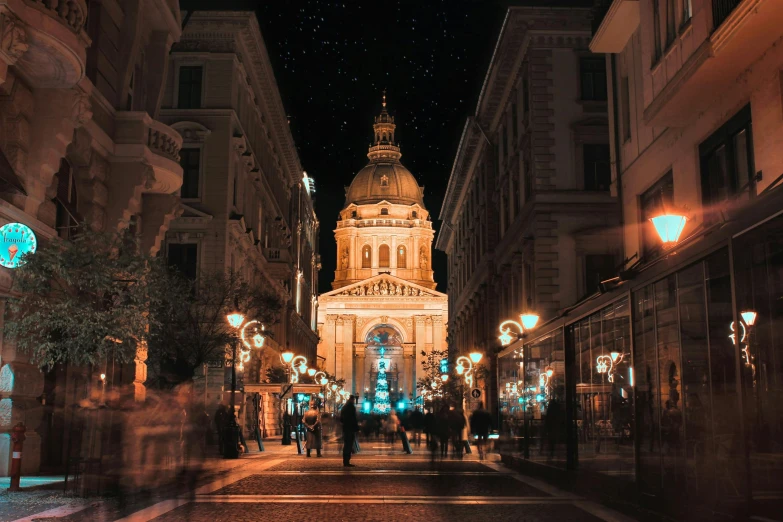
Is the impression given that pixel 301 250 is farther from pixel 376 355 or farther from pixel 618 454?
pixel 618 454

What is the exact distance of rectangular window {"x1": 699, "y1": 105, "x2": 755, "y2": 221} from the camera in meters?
16.9

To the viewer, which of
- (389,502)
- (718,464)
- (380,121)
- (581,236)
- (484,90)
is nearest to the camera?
(718,464)

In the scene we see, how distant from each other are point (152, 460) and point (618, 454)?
7.70 m

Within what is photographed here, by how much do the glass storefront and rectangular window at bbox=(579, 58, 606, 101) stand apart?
74.2 ft

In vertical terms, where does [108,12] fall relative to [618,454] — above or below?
above

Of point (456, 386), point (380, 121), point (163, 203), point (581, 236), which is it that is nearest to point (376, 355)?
point (380, 121)

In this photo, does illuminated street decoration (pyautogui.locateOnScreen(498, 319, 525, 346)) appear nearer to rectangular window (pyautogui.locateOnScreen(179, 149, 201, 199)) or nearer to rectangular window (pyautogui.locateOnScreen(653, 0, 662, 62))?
rectangular window (pyautogui.locateOnScreen(653, 0, 662, 62))

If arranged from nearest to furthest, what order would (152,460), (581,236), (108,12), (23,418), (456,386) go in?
1. (152,460)
2. (23,418)
3. (108,12)
4. (581,236)
5. (456,386)

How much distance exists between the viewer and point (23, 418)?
18.2m

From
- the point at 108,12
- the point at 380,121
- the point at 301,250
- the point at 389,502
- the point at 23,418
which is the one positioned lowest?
the point at 389,502

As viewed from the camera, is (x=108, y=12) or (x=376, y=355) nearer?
(x=108, y=12)

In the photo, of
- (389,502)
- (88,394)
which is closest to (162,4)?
(88,394)

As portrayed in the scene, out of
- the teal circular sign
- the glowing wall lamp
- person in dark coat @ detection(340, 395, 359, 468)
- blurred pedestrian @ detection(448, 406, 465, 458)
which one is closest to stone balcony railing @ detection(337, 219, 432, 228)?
blurred pedestrian @ detection(448, 406, 465, 458)

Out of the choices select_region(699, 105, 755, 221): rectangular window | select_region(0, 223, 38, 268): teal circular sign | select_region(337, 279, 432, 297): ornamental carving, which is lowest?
select_region(0, 223, 38, 268): teal circular sign
